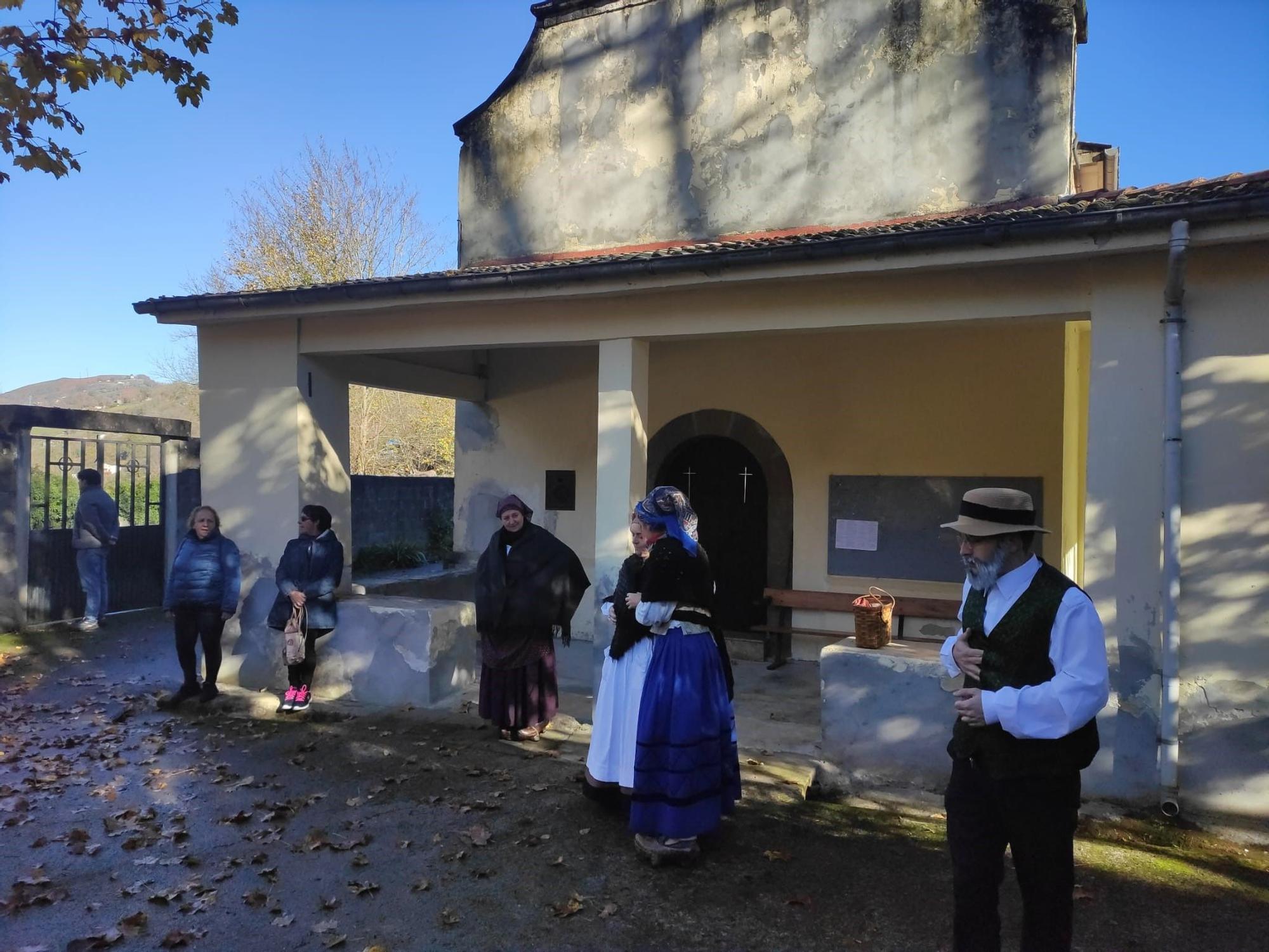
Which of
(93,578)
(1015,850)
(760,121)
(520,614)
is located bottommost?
(93,578)

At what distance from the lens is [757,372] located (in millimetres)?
8844

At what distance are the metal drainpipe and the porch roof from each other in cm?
34

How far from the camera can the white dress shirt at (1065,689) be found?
2.47 meters

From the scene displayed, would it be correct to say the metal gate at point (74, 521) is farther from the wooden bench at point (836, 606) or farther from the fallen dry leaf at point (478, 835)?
the wooden bench at point (836, 606)

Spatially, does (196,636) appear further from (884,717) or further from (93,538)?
(884,717)

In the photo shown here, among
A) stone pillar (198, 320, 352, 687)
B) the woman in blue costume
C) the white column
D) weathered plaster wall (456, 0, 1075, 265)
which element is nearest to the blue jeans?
stone pillar (198, 320, 352, 687)

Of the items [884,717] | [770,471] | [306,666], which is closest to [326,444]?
[306,666]

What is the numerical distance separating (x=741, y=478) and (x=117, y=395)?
72.7 meters

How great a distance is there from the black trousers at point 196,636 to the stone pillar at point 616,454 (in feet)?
10.4

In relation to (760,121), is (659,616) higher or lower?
lower

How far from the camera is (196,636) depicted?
22.7ft

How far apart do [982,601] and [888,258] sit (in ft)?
9.44

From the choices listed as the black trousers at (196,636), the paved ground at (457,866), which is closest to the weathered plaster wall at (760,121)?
the black trousers at (196,636)

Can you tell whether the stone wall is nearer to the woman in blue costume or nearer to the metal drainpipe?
the woman in blue costume
